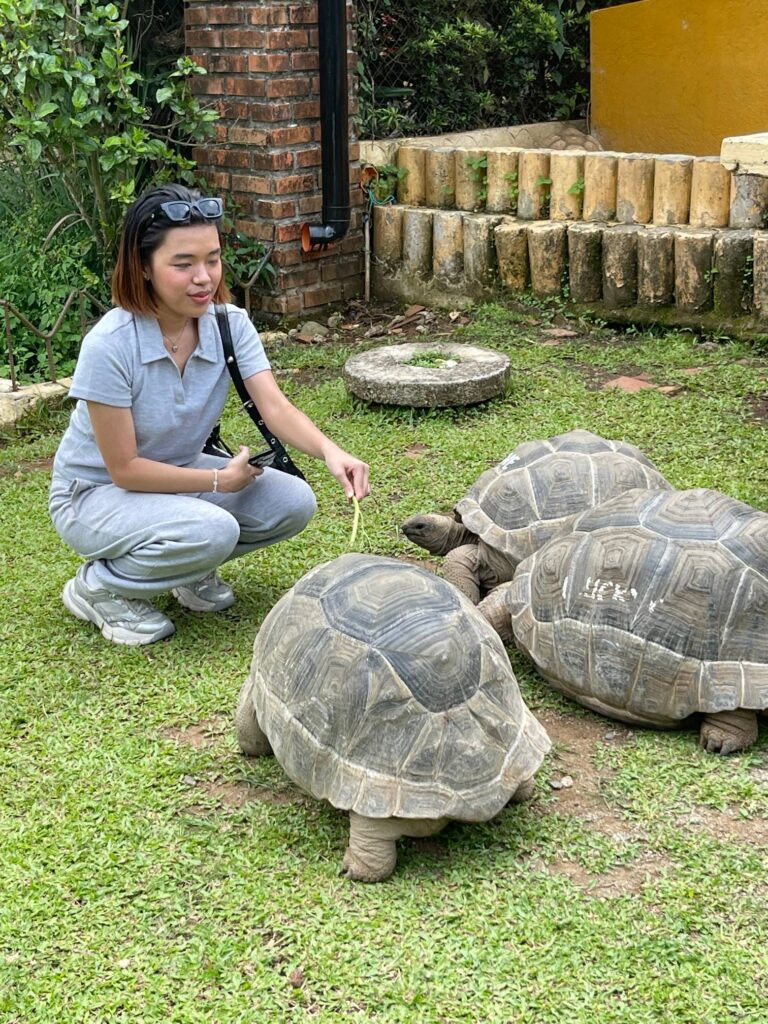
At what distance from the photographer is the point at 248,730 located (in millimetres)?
3297

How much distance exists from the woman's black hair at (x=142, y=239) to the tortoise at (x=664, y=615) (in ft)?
4.85

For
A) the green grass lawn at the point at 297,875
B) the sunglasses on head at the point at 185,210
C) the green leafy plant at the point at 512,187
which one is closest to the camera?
the green grass lawn at the point at 297,875

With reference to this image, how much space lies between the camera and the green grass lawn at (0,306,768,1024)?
8.27ft

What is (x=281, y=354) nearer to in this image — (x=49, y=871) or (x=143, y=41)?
(x=143, y=41)

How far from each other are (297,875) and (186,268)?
1.81 meters

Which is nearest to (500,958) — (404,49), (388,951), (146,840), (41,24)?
(388,951)

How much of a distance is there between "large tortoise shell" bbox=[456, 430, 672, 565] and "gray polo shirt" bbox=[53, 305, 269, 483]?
0.92 metres

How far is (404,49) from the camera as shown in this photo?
8945 millimetres

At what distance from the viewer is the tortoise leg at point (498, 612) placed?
12.6 ft

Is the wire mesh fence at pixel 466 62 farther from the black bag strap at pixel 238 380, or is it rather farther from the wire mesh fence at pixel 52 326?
the black bag strap at pixel 238 380

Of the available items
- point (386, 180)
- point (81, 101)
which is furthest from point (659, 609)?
point (386, 180)

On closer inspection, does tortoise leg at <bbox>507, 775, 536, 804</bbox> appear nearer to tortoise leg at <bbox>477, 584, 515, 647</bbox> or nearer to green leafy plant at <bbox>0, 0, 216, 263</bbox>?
tortoise leg at <bbox>477, 584, 515, 647</bbox>

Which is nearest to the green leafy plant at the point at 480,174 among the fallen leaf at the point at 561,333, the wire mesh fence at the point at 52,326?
the fallen leaf at the point at 561,333

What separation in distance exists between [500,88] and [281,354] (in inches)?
148
